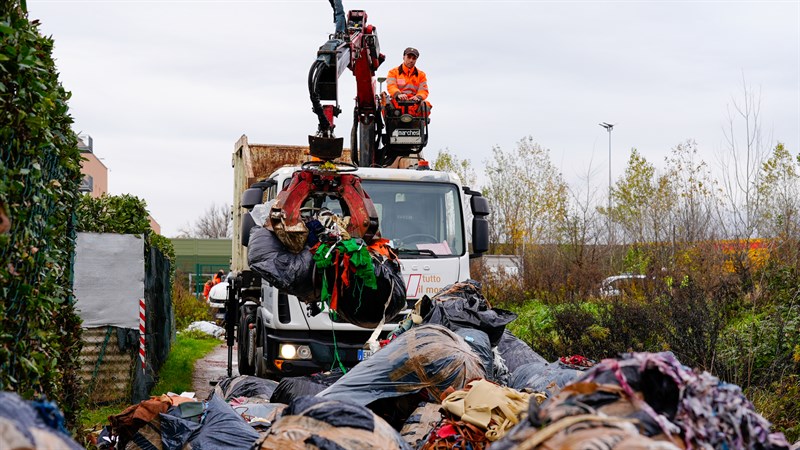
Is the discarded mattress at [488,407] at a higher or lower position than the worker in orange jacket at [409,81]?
lower

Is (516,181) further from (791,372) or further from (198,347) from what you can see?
(791,372)

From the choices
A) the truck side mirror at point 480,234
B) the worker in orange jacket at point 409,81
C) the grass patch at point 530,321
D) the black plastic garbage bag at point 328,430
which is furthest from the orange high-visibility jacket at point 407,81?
A: the black plastic garbage bag at point 328,430

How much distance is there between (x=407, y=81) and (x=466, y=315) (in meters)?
4.74

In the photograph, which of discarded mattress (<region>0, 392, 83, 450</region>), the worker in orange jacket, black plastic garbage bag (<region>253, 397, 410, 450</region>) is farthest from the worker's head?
discarded mattress (<region>0, 392, 83, 450</region>)

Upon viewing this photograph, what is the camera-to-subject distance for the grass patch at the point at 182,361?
35.5 ft

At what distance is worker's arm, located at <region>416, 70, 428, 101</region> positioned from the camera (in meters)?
9.98

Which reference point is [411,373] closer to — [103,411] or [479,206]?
[479,206]

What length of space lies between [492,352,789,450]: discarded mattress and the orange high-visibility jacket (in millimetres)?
7891

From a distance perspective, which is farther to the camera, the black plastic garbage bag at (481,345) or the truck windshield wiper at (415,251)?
the truck windshield wiper at (415,251)

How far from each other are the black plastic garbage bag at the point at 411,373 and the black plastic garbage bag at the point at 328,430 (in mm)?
1527

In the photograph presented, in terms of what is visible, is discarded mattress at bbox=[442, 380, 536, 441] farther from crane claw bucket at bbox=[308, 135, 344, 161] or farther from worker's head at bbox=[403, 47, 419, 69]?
worker's head at bbox=[403, 47, 419, 69]

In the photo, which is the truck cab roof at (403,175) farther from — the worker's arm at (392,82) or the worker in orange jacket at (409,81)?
the worker's arm at (392,82)

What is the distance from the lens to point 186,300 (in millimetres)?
23906

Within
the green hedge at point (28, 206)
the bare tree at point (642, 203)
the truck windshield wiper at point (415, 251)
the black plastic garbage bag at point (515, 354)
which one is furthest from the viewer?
the bare tree at point (642, 203)
